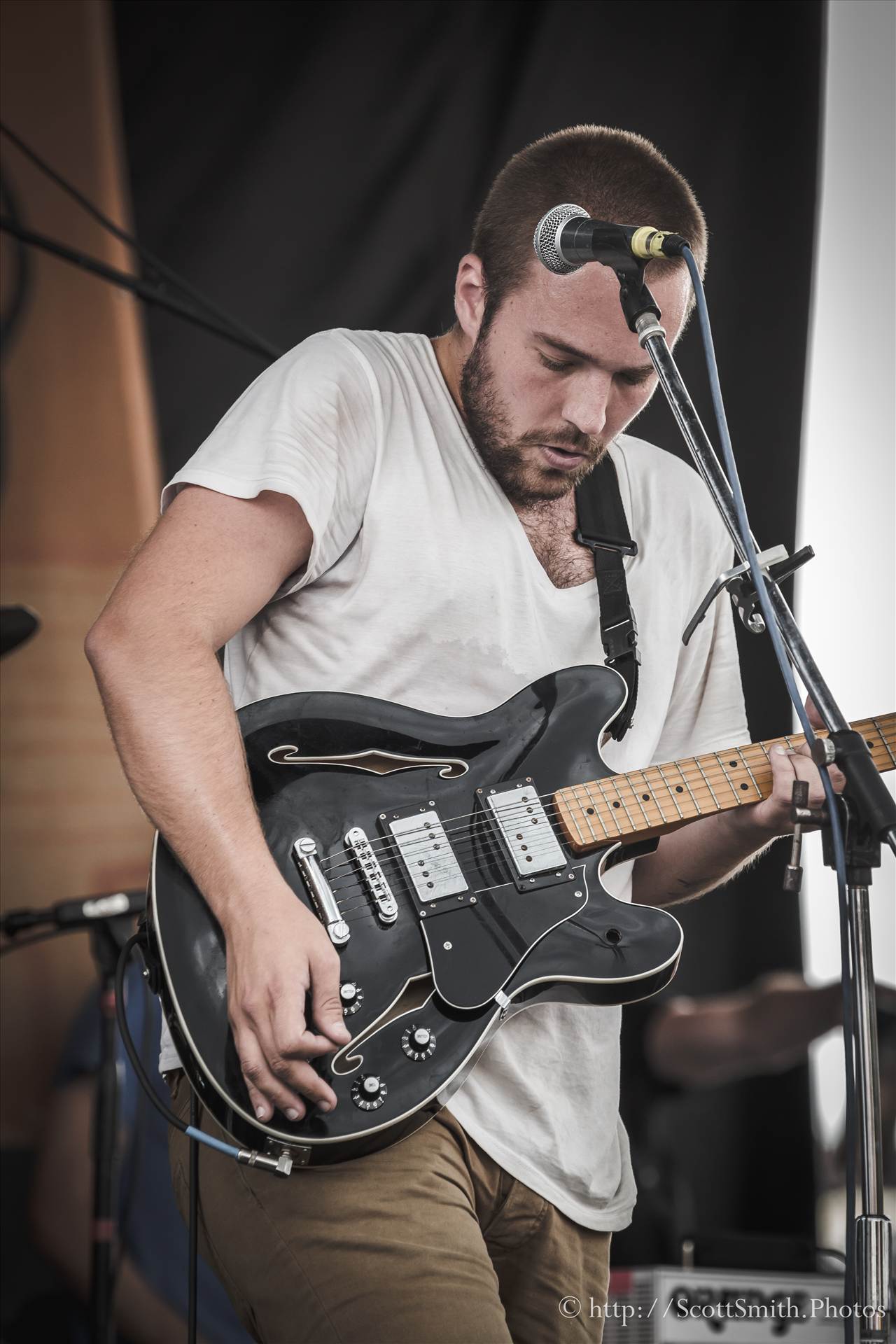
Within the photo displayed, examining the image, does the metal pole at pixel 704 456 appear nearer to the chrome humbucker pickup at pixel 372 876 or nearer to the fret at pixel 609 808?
the fret at pixel 609 808

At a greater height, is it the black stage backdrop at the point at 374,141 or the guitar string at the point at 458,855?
the black stage backdrop at the point at 374,141

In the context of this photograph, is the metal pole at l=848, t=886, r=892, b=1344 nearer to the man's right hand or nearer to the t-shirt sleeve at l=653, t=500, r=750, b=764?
the man's right hand

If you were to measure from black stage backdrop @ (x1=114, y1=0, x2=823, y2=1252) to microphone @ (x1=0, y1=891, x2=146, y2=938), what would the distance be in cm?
87

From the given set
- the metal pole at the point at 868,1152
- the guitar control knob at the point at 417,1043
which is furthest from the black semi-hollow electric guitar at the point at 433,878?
the metal pole at the point at 868,1152

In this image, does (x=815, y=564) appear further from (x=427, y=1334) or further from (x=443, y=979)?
(x=427, y=1334)

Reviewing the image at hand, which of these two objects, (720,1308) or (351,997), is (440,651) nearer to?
(351,997)

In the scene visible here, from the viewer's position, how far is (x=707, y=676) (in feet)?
6.48

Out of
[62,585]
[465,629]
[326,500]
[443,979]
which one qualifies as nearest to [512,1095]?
[443,979]

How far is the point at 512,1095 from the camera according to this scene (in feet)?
5.33

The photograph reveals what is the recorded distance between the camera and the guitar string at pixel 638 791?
157 cm

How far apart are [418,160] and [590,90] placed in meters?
0.35

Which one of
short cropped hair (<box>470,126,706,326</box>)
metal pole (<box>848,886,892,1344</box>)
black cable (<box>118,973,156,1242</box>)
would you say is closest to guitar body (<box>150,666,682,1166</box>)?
metal pole (<box>848,886,892,1344</box>)

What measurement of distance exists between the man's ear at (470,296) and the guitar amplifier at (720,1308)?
5.35 feet

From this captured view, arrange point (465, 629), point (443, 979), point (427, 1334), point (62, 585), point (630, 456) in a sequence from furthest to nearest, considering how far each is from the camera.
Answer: point (62, 585) < point (630, 456) < point (465, 629) < point (443, 979) < point (427, 1334)
